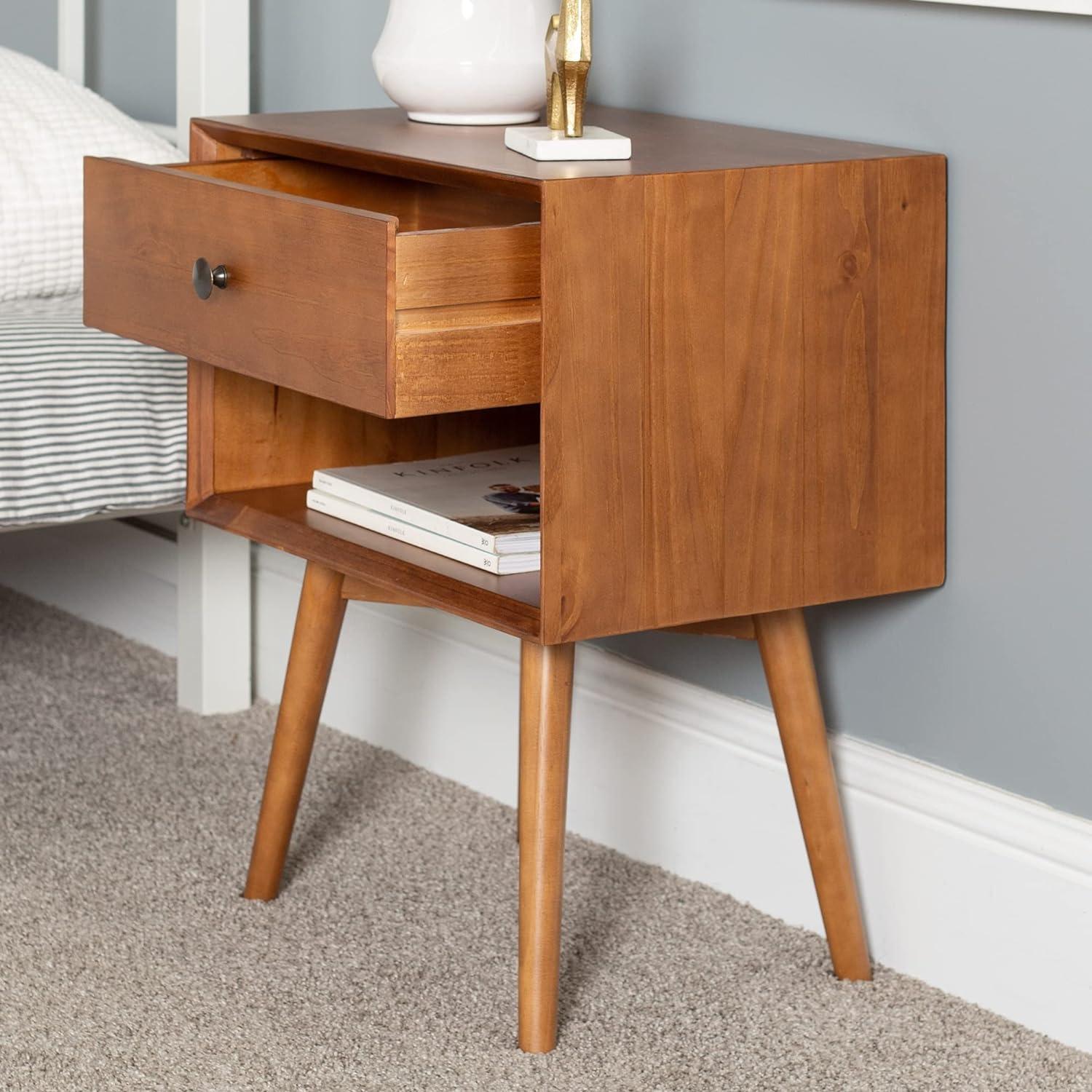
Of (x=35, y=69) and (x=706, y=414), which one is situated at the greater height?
(x=35, y=69)

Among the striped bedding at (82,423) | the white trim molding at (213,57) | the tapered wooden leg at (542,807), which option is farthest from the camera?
the white trim molding at (213,57)

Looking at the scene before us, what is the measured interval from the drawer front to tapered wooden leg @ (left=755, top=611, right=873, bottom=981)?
0.38 metres

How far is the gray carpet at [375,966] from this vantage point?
46.2 inches

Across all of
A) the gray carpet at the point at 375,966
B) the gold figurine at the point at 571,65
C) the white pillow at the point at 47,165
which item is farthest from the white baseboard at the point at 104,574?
the gold figurine at the point at 571,65

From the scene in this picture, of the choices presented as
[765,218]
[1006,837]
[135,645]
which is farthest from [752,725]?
[135,645]

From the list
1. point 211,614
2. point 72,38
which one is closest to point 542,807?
point 211,614

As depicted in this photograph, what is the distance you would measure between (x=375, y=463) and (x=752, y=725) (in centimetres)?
38

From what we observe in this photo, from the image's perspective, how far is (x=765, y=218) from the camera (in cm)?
109

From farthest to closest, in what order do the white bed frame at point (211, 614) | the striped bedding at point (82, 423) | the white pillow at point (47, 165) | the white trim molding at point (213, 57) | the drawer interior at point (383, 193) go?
the white bed frame at point (211, 614), the white trim molding at point (213, 57), the white pillow at point (47, 165), the striped bedding at point (82, 423), the drawer interior at point (383, 193)

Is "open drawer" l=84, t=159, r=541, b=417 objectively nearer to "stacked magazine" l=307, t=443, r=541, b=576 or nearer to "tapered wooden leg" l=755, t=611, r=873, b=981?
"stacked magazine" l=307, t=443, r=541, b=576

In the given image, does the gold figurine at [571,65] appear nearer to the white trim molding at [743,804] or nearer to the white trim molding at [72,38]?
the white trim molding at [743,804]

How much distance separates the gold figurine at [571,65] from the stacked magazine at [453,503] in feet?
0.85

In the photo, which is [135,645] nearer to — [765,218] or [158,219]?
[158,219]

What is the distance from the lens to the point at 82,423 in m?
1.50
